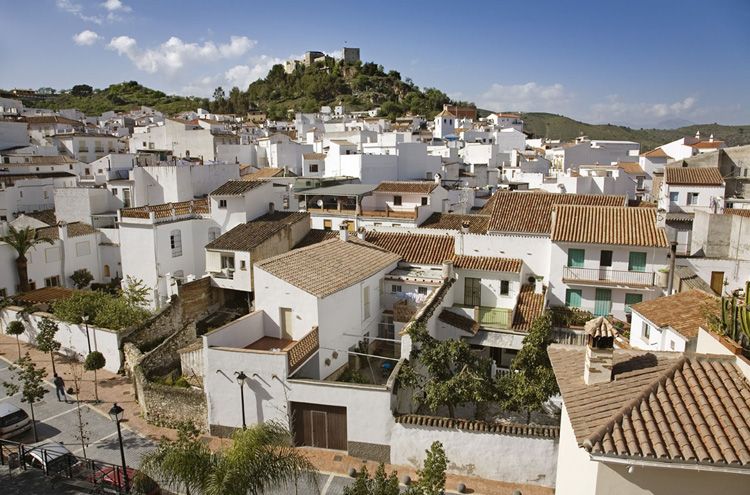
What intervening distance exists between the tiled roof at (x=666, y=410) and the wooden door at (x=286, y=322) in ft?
44.9

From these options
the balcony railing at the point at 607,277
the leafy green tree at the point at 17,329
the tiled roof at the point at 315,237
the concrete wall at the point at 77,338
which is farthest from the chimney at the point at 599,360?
the leafy green tree at the point at 17,329

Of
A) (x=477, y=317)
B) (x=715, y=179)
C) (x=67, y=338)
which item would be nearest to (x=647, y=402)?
(x=477, y=317)

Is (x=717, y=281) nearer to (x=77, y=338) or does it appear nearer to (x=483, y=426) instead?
(x=483, y=426)

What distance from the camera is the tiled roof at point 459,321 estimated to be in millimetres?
23953

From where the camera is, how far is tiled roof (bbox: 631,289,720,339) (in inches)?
730

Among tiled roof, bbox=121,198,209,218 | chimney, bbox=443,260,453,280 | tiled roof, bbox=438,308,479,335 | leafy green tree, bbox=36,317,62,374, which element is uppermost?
tiled roof, bbox=121,198,209,218

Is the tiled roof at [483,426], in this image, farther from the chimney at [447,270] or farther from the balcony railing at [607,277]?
the balcony railing at [607,277]

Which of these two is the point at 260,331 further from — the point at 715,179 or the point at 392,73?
the point at 392,73

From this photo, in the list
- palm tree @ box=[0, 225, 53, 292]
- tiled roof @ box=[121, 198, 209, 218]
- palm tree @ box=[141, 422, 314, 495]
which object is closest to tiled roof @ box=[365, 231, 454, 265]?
tiled roof @ box=[121, 198, 209, 218]

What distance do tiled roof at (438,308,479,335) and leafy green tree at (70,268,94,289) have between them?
25.7m

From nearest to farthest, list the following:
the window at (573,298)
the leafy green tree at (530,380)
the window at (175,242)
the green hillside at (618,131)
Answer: the leafy green tree at (530,380) < the window at (573,298) < the window at (175,242) < the green hillside at (618,131)

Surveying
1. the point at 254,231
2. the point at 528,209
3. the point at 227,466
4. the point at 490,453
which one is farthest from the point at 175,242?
the point at 490,453

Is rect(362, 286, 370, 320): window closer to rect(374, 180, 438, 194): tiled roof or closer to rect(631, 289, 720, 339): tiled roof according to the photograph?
rect(631, 289, 720, 339): tiled roof

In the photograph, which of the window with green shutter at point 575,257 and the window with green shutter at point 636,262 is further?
the window with green shutter at point 575,257
